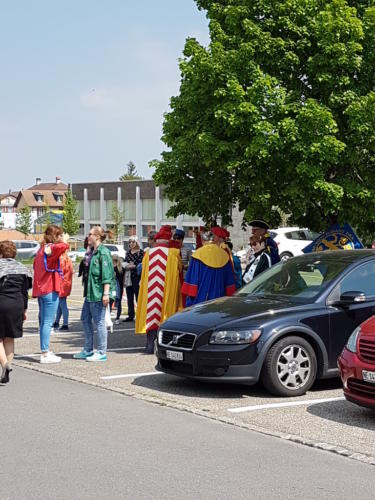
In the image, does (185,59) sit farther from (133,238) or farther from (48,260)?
(48,260)

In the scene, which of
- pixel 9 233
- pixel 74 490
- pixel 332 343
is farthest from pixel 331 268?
pixel 9 233

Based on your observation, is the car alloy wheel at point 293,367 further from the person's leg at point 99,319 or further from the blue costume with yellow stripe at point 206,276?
the person's leg at point 99,319

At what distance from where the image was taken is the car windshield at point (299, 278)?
31.4 ft

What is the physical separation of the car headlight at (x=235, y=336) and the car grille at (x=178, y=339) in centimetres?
25

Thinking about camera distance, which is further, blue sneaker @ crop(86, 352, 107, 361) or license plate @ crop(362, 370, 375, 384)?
blue sneaker @ crop(86, 352, 107, 361)

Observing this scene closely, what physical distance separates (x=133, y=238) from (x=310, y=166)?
4.70 meters

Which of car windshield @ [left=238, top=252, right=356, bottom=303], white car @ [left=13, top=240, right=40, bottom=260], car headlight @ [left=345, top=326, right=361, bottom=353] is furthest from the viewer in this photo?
white car @ [left=13, top=240, right=40, bottom=260]

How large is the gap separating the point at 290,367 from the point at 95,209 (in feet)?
305

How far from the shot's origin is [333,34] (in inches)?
563

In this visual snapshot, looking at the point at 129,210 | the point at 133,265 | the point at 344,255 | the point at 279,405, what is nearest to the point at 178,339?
the point at 279,405

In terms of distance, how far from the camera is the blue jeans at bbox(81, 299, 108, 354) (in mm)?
11695

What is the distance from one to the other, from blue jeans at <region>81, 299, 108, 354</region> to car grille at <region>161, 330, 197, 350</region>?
7.23 ft

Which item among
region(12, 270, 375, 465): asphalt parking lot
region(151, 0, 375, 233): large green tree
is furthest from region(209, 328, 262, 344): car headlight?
region(151, 0, 375, 233): large green tree

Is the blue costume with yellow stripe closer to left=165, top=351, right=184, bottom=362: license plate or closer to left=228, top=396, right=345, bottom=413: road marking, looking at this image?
left=165, top=351, right=184, bottom=362: license plate
